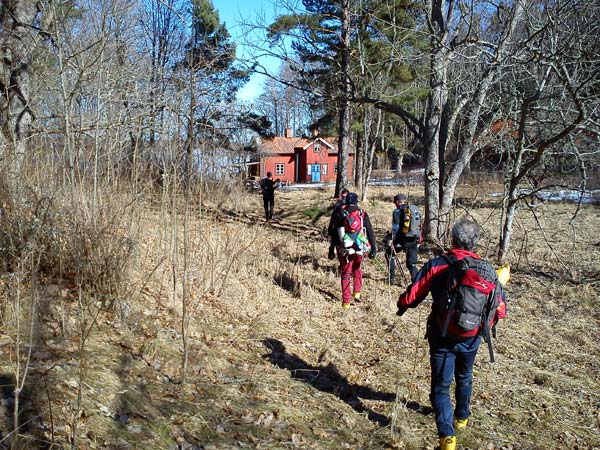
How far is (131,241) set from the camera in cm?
500

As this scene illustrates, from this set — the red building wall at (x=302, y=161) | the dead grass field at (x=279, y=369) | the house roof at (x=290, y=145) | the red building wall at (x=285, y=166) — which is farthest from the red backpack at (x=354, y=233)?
the red building wall at (x=302, y=161)

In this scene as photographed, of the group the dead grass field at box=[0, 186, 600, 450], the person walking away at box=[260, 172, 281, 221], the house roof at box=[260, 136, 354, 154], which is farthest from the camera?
the house roof at box=[260, 136, 354, 154]

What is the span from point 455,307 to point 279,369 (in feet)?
7.15

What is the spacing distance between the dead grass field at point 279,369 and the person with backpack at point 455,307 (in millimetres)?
562

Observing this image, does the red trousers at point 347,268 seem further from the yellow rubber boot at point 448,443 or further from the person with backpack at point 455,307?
the yellow rubber boot at point 448,443

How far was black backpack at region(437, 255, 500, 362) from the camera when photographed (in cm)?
332

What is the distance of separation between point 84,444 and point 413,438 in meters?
2.42

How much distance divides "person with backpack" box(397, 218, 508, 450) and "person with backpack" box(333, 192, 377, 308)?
10.4ft

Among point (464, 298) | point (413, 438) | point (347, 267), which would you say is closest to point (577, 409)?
point (413, 438)

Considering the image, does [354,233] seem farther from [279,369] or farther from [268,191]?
[268,191]

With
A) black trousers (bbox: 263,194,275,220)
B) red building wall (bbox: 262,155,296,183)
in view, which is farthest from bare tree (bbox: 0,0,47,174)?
red building wall (bbox: 262,155,296,183)

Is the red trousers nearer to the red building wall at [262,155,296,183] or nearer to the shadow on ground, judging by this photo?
the shadow on ground

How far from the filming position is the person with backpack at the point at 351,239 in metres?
6.77

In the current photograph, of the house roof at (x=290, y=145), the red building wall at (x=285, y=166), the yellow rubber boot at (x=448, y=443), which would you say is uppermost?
the house roof at (x=290, y=145)
